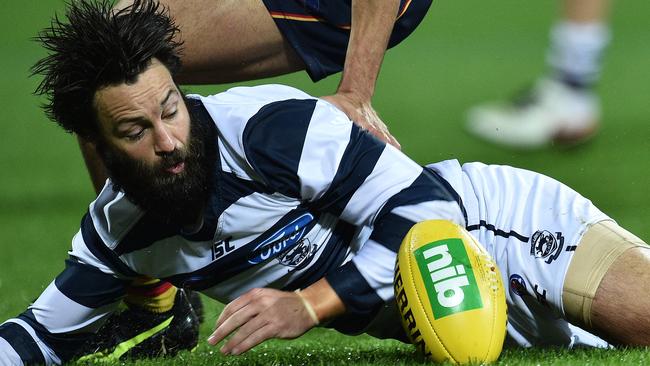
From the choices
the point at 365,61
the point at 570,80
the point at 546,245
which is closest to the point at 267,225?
the point at 365,61

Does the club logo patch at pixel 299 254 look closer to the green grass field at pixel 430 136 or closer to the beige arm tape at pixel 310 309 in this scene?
the green grass field at pixel 430 136

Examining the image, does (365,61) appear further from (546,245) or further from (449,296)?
(449,296)

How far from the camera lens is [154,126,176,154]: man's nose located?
408cm

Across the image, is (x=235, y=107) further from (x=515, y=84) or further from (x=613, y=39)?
(x=613, y=39)

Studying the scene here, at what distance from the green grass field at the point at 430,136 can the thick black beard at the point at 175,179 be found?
605 mm

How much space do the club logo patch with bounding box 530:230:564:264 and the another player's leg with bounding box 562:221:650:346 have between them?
2.8 inches

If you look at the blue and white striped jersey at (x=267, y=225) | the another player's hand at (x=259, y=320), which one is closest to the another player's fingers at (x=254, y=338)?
the another player's hand at (x=259, y=320)

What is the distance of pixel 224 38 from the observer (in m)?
5.22

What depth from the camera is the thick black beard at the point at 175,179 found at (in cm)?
413

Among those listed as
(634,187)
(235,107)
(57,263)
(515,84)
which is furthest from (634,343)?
(515,84)

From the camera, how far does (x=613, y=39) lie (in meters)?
17.3

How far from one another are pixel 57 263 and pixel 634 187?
419cm

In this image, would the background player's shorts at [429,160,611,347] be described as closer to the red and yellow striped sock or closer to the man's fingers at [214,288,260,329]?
the man's fingers at [214,288,260,329]

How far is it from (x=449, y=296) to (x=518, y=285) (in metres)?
0.65
